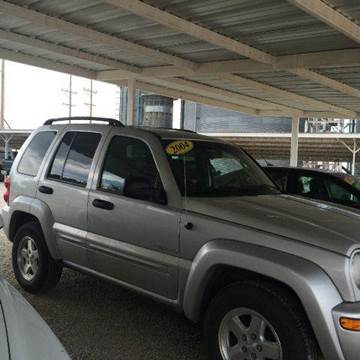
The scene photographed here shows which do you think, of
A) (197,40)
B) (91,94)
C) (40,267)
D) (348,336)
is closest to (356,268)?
(348,336)

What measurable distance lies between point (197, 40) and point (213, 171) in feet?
31.4

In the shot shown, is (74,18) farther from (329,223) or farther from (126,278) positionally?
(329,223)

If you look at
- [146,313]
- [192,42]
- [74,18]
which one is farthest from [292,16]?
[146,313]

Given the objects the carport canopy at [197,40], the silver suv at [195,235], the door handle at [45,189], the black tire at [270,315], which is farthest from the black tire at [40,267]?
the carport canopy at [197,40]

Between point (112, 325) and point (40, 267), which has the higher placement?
point (40, 267)

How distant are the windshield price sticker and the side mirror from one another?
0.39 m

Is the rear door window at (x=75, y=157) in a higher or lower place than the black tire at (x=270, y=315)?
higher

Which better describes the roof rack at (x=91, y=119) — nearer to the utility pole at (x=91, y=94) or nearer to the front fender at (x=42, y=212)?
the front fender at (x=42, y=212)

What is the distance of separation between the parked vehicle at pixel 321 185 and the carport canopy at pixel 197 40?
9.85 ft

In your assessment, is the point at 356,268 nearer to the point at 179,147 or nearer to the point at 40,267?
the point at 179,147

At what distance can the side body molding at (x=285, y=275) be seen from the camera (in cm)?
312

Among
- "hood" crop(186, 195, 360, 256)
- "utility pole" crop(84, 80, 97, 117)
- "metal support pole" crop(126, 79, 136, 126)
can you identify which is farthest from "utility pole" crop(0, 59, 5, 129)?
"hood" crop(186, 195, 360, 256)

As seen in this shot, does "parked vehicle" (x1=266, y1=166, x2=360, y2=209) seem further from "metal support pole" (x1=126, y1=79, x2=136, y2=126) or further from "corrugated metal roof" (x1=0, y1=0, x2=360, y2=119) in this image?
"metal support pole" (x1=126, y1=79, x2=136, y2=126)

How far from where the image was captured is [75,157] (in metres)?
5.29
